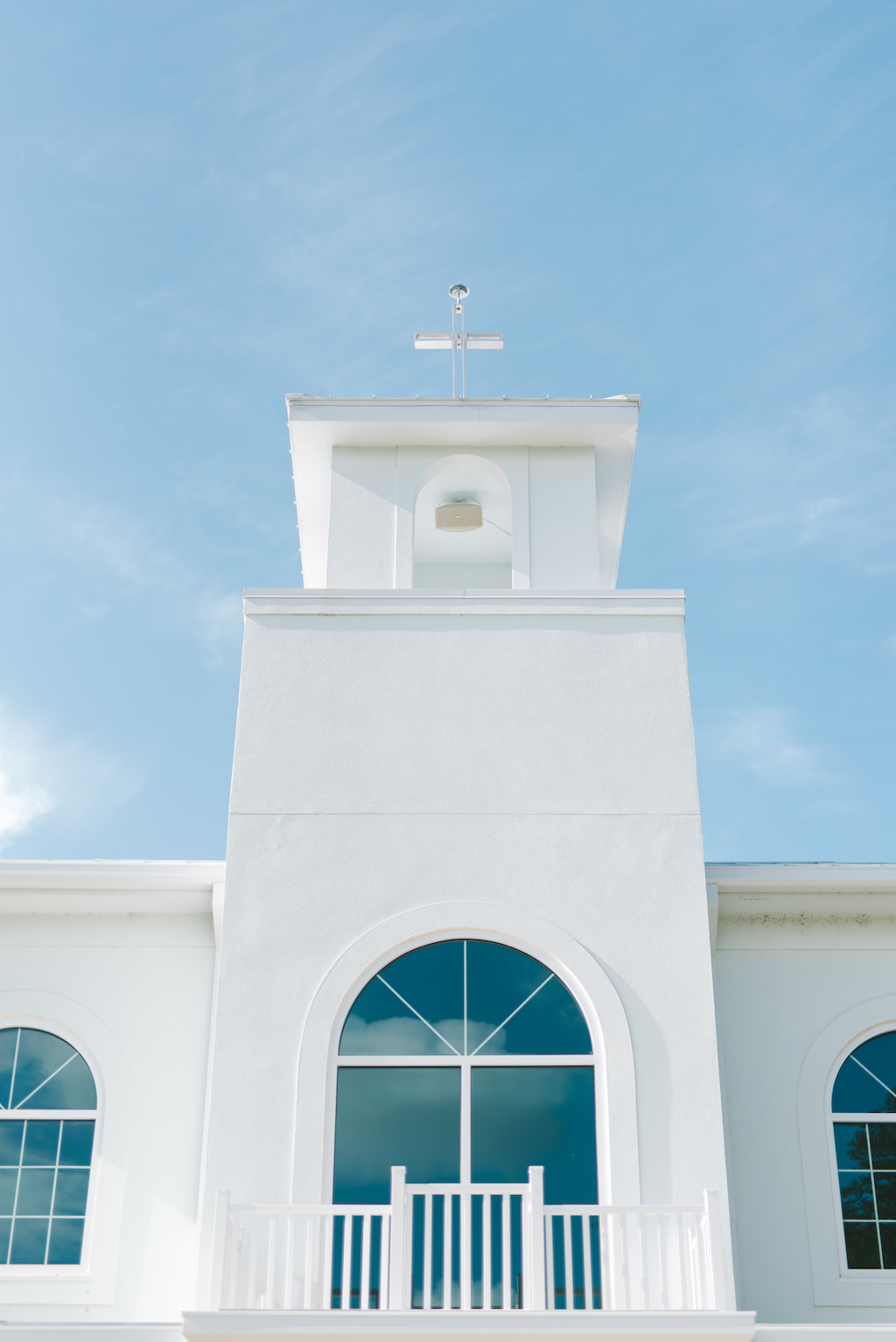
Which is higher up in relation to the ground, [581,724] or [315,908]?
[581,724]

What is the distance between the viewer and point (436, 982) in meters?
11.0

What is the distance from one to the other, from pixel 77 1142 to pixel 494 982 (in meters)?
3.75

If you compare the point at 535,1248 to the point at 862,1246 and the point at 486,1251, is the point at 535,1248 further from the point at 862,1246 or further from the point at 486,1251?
the point at 862,1246

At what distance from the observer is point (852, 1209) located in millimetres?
11328

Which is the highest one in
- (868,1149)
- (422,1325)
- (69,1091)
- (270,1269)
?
(69,1091)

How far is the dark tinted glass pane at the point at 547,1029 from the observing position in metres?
10.7

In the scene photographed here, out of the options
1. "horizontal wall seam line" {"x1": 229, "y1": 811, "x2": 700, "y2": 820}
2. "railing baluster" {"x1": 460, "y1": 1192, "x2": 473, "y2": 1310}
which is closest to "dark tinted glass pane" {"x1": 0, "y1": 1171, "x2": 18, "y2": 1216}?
"horizontal wall seam line" {"x1": 229, "y1": 811, "x2": 700, "y2": 820}

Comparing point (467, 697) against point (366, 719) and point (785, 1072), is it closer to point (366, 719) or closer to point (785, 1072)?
point (366, 719)

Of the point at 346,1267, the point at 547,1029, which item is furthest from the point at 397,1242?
the point at 547,1029

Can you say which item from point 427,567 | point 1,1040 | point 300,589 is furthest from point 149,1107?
point 427,567

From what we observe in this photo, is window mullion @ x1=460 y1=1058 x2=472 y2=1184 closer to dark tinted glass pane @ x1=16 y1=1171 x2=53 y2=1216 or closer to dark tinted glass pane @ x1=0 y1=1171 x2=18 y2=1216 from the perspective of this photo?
dark tinted glass pane @ x1=16 y1=1171 x2=53 y2=1216

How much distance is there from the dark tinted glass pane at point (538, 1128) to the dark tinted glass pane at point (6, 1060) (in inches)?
160

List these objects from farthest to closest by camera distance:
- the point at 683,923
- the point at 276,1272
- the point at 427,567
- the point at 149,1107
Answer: the point at 427,567
the point at 149,1107
the point at 683,923
the point at 276,1272

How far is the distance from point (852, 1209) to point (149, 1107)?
18.6 ft
